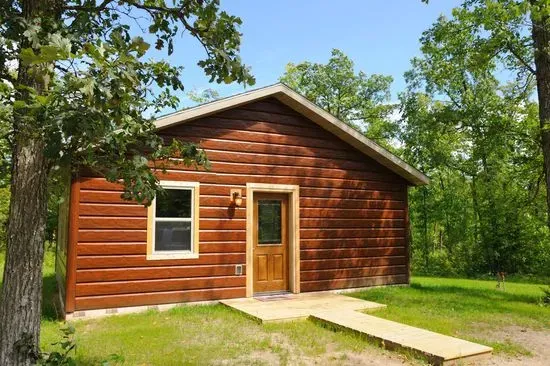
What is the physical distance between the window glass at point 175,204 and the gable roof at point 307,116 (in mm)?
1245

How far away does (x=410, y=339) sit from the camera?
18.6 ft

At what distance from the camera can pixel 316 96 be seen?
3116 centimetres

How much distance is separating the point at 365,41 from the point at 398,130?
15.6 meters

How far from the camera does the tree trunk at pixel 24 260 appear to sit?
3.62 m

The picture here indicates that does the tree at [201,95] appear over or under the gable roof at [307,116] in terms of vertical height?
over

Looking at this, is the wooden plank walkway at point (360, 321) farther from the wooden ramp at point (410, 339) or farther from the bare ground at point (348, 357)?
the bare ground at point (348, 357)

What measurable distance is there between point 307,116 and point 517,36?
5.10m

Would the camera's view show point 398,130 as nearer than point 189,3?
No

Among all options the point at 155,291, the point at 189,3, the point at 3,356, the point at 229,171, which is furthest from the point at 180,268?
the point at 189,3

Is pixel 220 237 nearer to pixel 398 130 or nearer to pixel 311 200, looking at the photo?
pixel 311 200

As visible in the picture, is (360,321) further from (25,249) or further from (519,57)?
(519,57)

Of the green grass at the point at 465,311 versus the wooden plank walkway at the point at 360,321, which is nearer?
the wooden plank walkway at the point at 360,321

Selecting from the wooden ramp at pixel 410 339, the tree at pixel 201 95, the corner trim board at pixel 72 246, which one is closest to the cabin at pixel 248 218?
the corner trim board at pixel 72 246

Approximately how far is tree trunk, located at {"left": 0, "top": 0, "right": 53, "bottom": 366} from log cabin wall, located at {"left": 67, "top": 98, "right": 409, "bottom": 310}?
3953 mm
